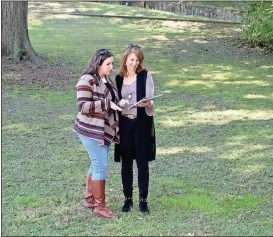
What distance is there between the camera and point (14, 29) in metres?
13.9

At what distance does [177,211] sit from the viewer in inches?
219

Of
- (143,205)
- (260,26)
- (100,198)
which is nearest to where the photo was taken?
(100,198)

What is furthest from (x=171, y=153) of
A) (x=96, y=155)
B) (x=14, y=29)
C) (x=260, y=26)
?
(x=260, y=26)

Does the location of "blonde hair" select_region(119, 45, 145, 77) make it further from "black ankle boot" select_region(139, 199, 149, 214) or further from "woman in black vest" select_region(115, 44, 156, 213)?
"black ankle boot" select_region(139, 199, 149, 214)

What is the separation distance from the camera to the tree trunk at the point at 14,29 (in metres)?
13.8

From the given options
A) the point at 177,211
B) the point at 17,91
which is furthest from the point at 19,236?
the point at 17,91

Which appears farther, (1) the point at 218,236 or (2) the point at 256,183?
(2) the point at 256,183

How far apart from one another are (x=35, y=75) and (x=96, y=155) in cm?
852

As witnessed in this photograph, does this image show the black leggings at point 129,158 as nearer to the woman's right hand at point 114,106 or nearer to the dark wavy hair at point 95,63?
the woman's right hand at point 114,106

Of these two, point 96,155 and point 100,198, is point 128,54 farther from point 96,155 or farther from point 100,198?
point 100,198

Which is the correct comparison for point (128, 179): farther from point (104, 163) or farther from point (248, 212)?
point (248, 212)

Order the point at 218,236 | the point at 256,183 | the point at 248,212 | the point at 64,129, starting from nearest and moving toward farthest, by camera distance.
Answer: the point at 218,236 → the point at 248,212 → the point at 256,183 → the point at 64,129

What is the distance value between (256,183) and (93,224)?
2.29 metres

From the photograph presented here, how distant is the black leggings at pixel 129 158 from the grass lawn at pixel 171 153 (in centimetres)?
27
